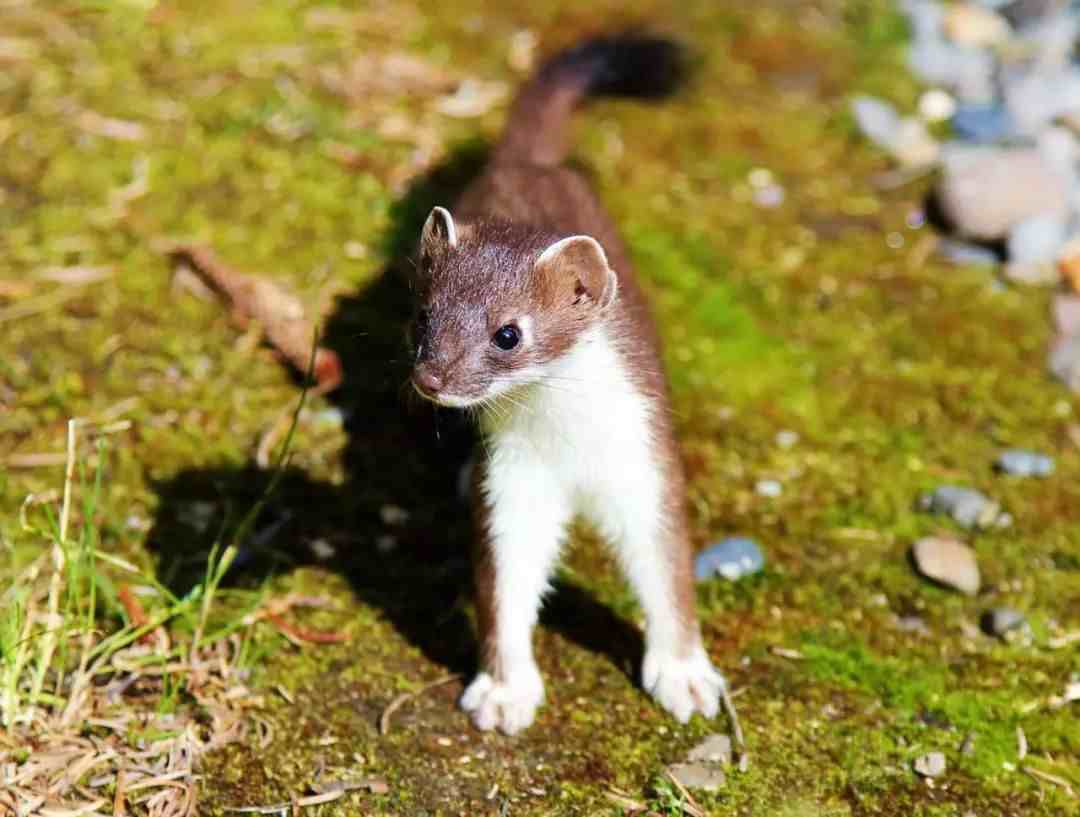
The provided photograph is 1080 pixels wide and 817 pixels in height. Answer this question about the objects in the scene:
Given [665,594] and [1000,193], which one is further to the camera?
[1000,193]

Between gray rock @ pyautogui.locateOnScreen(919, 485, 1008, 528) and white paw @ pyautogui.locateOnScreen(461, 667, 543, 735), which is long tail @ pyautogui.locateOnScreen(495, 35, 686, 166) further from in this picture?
white paw @ pyautogui.locateOnScreen(461, 667, 543, 735)

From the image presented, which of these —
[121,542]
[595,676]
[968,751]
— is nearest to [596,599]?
[595,676]

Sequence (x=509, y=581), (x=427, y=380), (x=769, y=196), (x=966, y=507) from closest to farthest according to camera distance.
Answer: (x=427, y=380) → (x=509, y=581) → (x=966, y=507) → (x=769, y=196)

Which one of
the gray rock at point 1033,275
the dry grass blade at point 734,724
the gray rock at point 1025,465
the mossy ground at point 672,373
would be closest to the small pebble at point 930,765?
the mossy ground at point 672,373

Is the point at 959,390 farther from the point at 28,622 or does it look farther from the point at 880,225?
the point at 28,622

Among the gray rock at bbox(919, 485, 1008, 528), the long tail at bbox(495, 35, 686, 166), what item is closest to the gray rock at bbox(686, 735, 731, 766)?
the gray rock at bbox(919, 485, 1008, 528)

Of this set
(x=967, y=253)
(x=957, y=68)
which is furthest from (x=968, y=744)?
(x=957, y=68)

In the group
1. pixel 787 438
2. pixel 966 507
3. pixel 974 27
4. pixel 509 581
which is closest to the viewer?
pixel 509 581

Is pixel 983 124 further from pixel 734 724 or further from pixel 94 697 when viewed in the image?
pixel 94 697

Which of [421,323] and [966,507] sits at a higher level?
[421,323]
